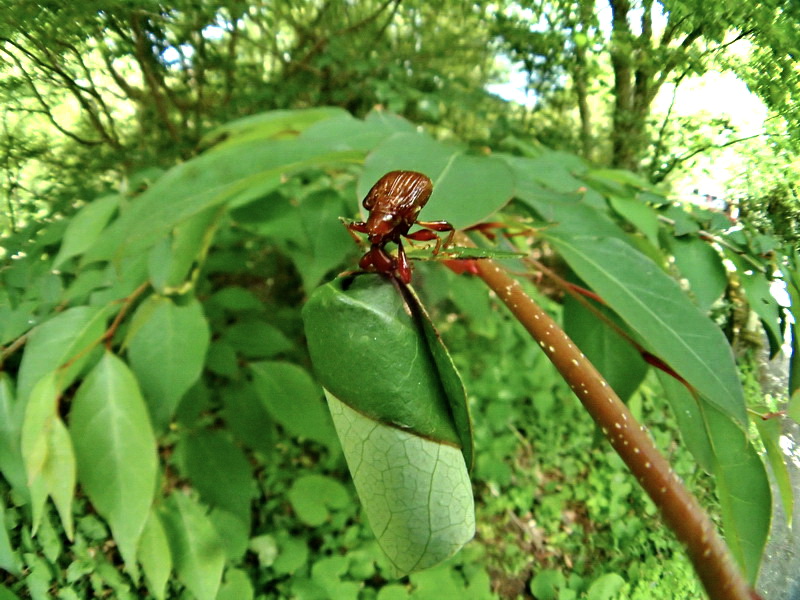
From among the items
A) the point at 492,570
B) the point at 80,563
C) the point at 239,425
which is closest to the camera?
the point at 80,563

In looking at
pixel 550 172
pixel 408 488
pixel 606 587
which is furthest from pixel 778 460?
pixel 550 172

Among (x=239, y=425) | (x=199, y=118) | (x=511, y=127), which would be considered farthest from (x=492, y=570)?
(x=199, y=118)

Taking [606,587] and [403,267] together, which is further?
[606,587]

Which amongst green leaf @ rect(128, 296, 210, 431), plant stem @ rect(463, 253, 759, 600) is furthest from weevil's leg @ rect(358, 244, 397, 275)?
green leaf @ rect(128, 296, 210, 431)

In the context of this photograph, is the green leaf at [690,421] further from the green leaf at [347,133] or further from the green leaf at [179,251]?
the green leaf at [179,251]

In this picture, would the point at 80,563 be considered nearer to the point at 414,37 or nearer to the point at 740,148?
the point at 740,148

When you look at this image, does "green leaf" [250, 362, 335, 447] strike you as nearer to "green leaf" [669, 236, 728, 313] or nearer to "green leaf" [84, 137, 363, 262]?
"green leaf" [84, 137, 363, 262]

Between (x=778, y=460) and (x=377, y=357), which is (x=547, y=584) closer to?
(x=778, y=460)
